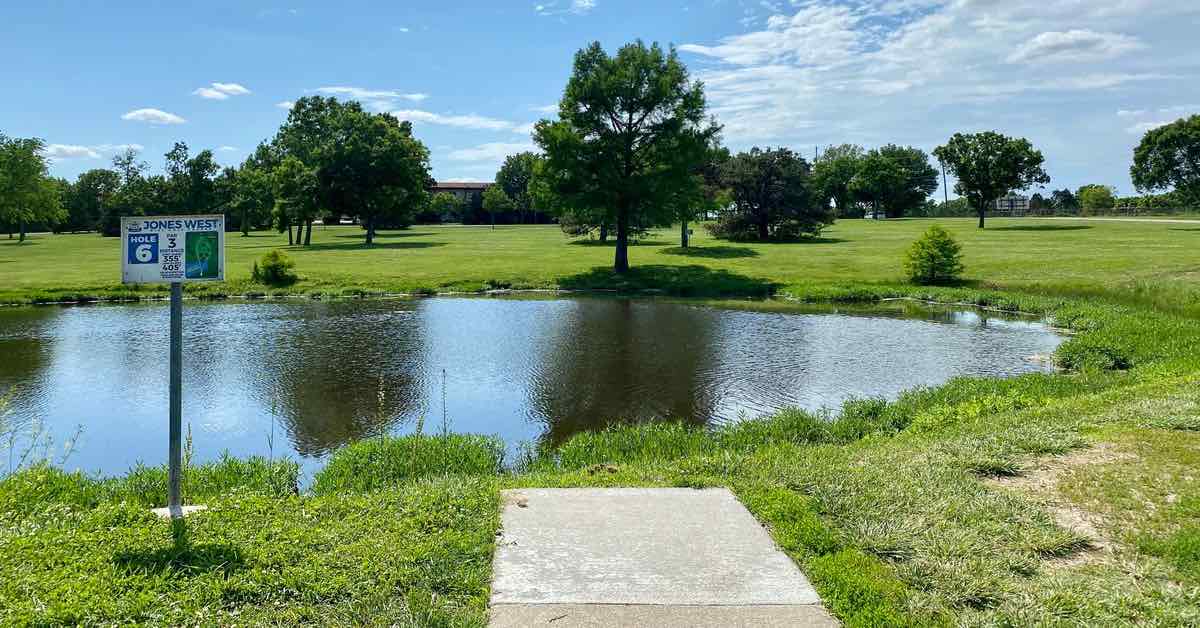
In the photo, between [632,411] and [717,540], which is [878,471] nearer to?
[717,540]

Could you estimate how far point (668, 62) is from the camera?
36.2 meters

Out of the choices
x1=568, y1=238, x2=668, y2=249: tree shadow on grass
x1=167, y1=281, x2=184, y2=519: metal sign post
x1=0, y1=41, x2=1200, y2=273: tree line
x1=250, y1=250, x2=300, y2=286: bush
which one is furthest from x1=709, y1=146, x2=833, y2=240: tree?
x1=167, y1=281, x2=184, y2=519: metal sign post

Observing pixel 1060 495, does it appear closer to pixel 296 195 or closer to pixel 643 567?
pixel 643 567

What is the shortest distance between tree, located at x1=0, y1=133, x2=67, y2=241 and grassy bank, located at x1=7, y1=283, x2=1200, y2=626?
7577 cm

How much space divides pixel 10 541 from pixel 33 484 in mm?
1738

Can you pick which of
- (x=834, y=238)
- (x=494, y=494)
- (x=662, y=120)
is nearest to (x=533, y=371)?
(x=494, y=494)

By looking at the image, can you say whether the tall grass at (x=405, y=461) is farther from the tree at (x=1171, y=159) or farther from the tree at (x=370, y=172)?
the tree at (x=1171, y=159)

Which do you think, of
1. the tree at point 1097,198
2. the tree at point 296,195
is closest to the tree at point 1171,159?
the tree at point 1097,198

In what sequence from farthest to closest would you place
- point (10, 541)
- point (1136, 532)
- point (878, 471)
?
point (878, 471), point (1136, 532), point (10, 541)

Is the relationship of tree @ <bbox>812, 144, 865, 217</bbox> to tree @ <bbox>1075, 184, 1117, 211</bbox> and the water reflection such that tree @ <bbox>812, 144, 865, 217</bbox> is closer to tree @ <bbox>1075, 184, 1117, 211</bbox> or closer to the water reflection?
tree @ <bbox>1075, 184, 1117, 211</bbox>

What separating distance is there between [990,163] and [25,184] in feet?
271

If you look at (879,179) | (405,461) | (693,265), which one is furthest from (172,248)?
(879,179)

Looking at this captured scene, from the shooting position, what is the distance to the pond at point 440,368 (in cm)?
1264

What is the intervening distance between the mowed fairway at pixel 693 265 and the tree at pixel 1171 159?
29146 mm
